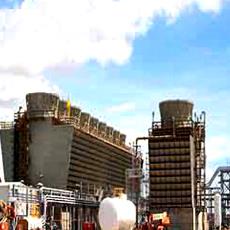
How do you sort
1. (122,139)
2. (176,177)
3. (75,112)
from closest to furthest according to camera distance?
(176,177) → (75,112) → (122,139)

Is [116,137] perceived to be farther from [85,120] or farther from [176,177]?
[176,177]

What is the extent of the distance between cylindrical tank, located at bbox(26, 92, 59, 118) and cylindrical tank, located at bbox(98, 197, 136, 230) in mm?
50072

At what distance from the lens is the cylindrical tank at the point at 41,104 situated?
96.9 meters

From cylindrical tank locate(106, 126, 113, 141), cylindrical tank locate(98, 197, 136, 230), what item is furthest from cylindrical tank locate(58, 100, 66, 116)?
cylindrical tank locate(98, 197, 136, 230)

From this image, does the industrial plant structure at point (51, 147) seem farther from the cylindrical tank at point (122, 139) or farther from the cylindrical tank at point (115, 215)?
the cylindrical tank at point (115, 215)

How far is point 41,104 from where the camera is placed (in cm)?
9756

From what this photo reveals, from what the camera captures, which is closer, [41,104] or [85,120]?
[41,104]

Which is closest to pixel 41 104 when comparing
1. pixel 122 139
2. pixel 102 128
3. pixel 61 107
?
pixel 61 107

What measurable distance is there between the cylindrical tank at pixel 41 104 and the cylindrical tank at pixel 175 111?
1837 cm

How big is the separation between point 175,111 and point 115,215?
178 ft

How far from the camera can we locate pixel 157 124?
98.9m

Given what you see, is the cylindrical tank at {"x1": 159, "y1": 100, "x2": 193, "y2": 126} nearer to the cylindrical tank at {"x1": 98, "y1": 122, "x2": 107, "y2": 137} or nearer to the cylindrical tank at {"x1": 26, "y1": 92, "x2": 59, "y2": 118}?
the cylindrical tank at {"x1": 98, "y1": 122, "x2": 107, "y2": 137}

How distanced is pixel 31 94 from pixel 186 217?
32925 mm

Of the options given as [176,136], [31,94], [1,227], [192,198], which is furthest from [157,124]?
[1,227]
